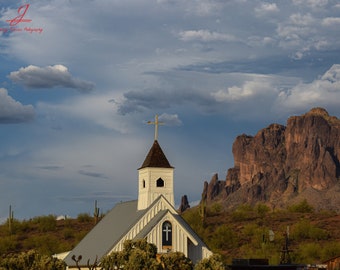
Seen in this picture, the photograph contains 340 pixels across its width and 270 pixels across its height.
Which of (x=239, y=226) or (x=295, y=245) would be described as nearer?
(x=295, y=245)

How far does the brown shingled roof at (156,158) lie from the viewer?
56250 mm

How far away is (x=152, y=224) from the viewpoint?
169 ft

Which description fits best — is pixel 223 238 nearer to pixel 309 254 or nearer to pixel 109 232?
pixel 309 254

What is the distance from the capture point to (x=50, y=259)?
43156 mm

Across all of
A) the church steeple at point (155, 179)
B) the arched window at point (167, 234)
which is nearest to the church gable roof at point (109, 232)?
the church steeple at point (155, 179)

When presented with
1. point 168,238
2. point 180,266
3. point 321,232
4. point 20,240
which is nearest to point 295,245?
point 321,232

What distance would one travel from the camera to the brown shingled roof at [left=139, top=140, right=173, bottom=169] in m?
56.2

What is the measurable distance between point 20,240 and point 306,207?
1877 inches

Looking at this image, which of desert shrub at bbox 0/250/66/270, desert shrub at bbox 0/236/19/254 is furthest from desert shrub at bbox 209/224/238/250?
desert shrub at bbox 0/250/66/270

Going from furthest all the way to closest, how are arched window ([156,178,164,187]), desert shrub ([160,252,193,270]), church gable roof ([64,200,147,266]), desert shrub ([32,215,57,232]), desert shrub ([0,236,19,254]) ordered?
desert shrub ([32,215,57,232]), desert shrub ([0,236,19,254]), arched window ([156,178,164,187]), church gable roof ([64,200,147,266]), desert shrub ([160,252,193,270])

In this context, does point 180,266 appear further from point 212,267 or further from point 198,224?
point 198,224

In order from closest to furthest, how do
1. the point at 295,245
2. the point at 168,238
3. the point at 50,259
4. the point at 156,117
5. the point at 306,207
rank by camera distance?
1. the point at 50,259
2. the point at 168,238
3. the point at 156,117
4. the point at 295,245
5. the point at 306,207

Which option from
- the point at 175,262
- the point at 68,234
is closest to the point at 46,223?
the point at 68,234

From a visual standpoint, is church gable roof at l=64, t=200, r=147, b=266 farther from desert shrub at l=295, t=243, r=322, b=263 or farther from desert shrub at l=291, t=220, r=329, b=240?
desert shrub at l=291, t=220, r=329, b=240
